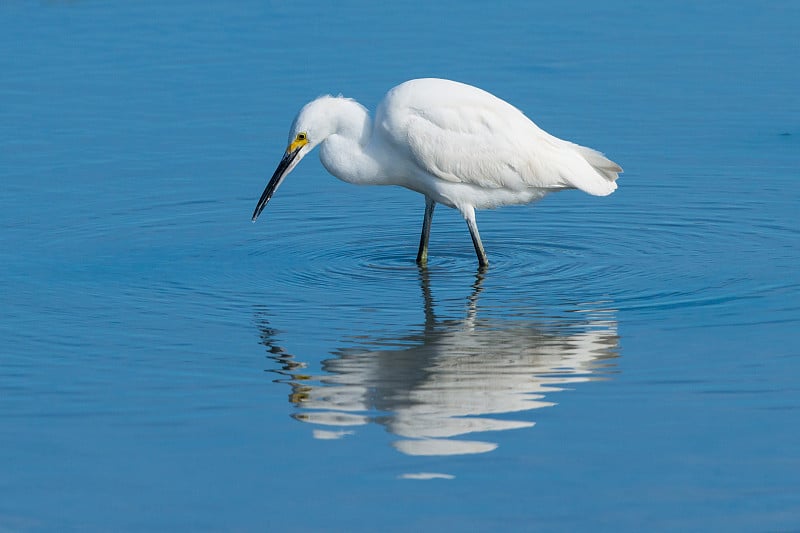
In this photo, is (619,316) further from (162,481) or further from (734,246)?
(162,481)

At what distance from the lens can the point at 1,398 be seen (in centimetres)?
777

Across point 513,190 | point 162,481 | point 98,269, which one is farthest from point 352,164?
point 162,481

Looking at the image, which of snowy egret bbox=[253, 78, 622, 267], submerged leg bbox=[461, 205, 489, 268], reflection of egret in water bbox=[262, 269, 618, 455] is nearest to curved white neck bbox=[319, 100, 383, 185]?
snowy egret bbox=[253, 78, 622, 267]

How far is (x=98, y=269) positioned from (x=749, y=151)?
19.2ft

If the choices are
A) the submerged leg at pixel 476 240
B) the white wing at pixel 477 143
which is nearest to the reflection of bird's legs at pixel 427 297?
the submerged leg at pixel 476 240

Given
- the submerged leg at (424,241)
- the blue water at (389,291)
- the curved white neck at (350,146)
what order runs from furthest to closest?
the submerged leg at (424,241) → the curved white neck at (350,146) → the blue water at (389,291)

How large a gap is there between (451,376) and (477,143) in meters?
2.92

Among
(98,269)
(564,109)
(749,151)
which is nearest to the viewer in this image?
(98,269)

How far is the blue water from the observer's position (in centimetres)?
647

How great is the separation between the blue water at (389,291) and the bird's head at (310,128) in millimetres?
713

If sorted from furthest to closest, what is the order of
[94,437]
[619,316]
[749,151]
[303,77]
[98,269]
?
[303,77] < [749,151] < [98,269] < [619,316] < [94,437]

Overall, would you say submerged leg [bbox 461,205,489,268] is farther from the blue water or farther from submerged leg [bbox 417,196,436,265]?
submerged leg [bbox 417,196,436,265]

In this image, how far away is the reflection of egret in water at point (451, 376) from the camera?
7176 mm

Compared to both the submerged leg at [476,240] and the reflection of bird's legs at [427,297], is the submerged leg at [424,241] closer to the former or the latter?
the reflection of bird's legs at [427,297]
